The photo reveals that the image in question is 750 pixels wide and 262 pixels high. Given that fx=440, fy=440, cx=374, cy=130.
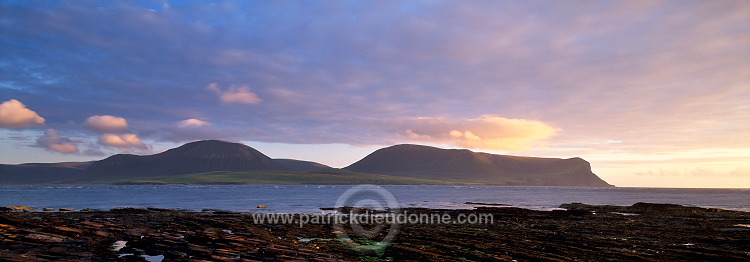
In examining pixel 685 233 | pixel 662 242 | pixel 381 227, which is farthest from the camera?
pixel 381 227

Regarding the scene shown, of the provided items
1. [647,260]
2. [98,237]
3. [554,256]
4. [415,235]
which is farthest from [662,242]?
[98,237]

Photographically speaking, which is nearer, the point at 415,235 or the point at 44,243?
the point at 44,243

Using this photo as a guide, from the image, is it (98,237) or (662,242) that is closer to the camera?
(98,237)

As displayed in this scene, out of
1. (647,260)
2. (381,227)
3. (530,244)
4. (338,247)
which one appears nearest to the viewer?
(647,260)

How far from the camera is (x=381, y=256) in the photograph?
23094 mm

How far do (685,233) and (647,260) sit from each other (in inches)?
680

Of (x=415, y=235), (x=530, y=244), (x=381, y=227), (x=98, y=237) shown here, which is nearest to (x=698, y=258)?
(x=530, y=244)

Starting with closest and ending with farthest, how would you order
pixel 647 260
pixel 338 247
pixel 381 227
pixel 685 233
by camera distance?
pixel 647 260 → pixel 338 247 → pixel 685 233 → pixel 381 227

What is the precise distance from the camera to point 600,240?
30484 millimetres

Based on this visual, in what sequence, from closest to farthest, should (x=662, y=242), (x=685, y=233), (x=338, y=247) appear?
(x=338, y=247) < (x=662, y=242) < (x=685, y=233)

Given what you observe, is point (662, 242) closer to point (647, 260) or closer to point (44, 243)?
point (647, 260)

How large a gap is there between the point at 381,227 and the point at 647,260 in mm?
20814

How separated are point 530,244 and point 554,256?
4.71 meters

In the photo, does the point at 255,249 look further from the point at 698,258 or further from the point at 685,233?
the point at 685,233
